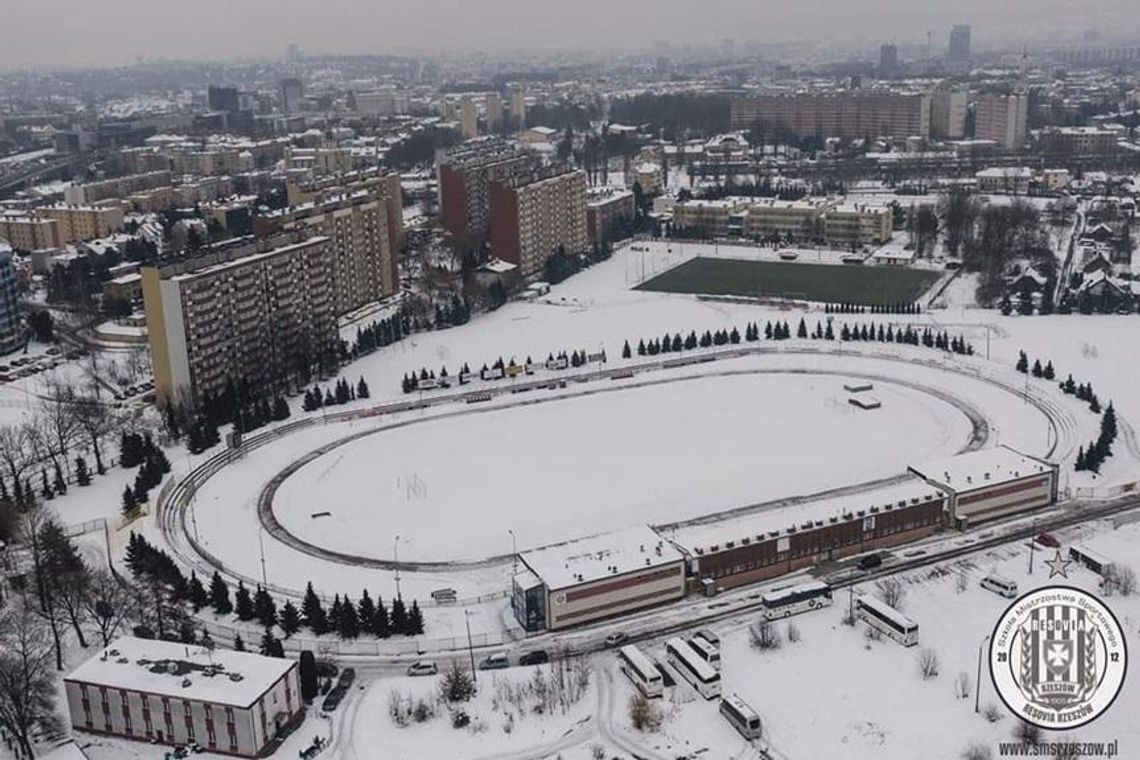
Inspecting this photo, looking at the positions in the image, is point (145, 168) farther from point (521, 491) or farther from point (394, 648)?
point (394, 648)

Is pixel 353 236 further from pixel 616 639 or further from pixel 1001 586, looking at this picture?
pixel 1001 586

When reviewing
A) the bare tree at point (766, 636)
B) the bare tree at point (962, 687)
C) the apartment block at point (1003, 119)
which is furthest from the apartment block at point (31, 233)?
the apartment block at point (1003, 119)

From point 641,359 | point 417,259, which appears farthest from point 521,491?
point 417,259

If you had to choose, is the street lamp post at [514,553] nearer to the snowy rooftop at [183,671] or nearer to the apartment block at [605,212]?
the snowy rooftop at [183,671]

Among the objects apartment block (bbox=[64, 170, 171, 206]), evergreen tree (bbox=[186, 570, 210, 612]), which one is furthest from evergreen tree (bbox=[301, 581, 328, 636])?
apartment block (bbox=[64, 170, 171, 206])

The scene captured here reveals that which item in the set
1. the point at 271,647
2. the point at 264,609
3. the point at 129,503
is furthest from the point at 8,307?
the point at 271,647
